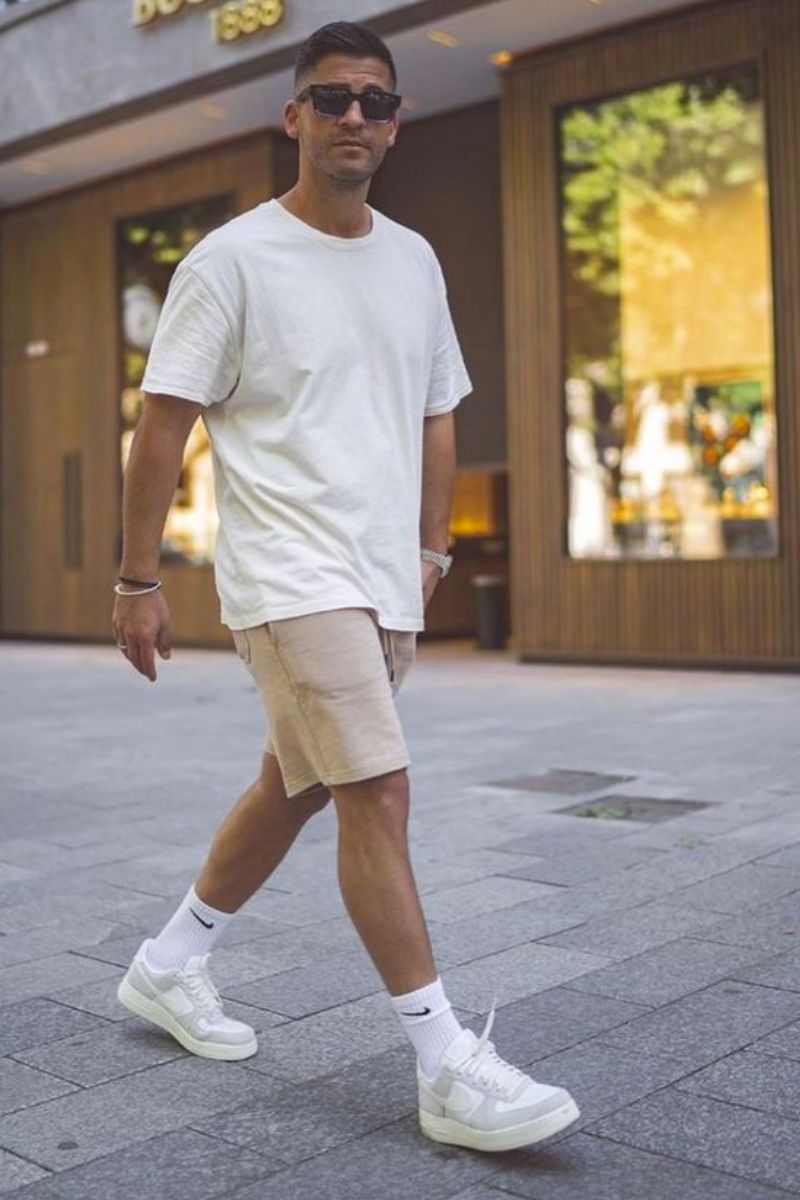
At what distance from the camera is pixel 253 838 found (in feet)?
10.3

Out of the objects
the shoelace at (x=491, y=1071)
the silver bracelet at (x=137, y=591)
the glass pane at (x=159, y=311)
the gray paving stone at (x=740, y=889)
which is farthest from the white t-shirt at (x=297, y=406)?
the glass pane at (x=159, y=311)

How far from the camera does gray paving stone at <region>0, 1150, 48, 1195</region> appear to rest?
2.50m

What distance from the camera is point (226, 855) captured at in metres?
3.19

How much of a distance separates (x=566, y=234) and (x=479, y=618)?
4.64m

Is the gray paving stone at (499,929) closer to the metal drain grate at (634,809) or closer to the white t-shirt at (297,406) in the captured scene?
the white t-shirt at (297,406)

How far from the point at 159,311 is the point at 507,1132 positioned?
16485 millimetres

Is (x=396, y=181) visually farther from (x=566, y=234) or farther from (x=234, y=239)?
(x=234, y=239)

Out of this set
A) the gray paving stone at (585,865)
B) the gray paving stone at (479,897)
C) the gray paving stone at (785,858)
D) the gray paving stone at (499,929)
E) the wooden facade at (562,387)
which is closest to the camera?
the gray paving stone at (499,929)

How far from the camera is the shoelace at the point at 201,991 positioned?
321cm

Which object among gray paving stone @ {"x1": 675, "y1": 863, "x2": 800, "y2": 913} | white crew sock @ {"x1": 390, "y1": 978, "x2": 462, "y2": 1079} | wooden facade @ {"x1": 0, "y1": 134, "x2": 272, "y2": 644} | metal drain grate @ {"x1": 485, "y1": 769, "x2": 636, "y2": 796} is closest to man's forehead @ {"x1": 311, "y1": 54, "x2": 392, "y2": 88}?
white crew sock @ {"x1": 390, "y1": 978, "x2": 462, "y2": 1079}

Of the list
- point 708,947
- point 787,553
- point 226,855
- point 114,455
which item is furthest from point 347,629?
point 114,455

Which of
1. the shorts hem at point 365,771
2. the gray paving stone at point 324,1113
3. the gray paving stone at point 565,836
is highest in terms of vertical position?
the shorts hem at point 365,771

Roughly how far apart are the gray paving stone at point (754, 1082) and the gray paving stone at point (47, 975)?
5.25ft

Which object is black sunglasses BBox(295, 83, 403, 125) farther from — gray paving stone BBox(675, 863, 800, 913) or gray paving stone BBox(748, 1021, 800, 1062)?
gray paving stone BBox(675, 863, 800, 913)
